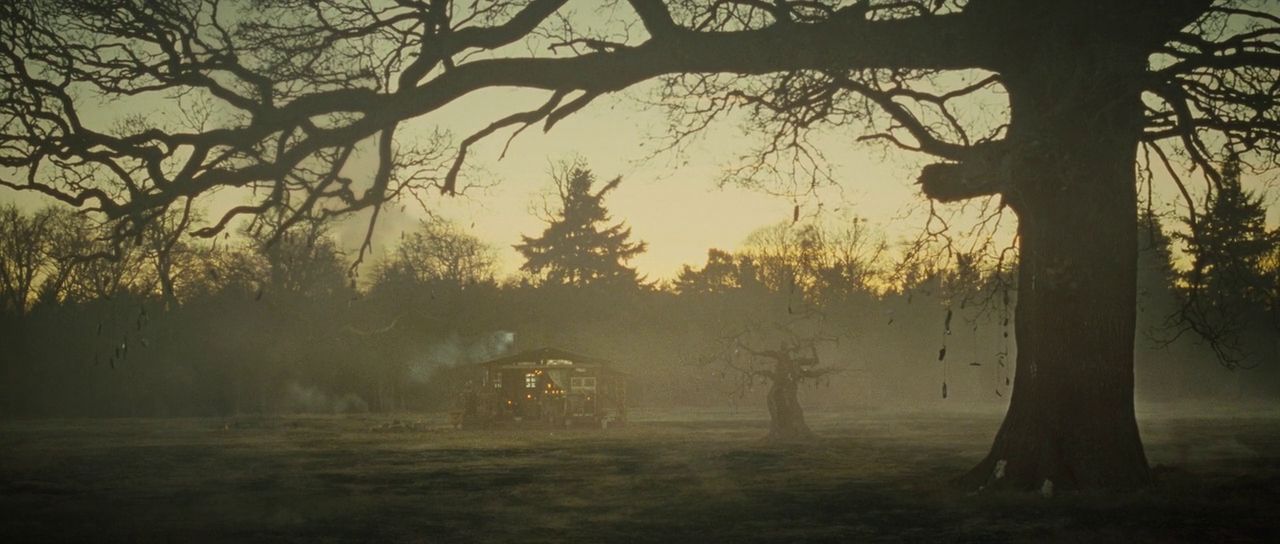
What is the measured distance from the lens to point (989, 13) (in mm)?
13719

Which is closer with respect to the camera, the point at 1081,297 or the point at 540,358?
the point at 1081,297

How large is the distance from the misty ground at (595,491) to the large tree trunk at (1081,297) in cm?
46

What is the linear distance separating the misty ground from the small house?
518 centimetres

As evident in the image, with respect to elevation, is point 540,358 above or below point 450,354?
below

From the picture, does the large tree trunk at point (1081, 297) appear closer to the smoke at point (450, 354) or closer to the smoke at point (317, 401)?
the smoke at point (450, 354)

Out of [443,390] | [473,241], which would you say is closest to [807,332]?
[443,390]

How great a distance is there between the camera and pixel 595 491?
16875mm

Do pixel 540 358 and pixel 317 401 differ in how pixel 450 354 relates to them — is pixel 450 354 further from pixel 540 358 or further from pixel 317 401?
pixel 540 358

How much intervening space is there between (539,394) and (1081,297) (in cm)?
2729

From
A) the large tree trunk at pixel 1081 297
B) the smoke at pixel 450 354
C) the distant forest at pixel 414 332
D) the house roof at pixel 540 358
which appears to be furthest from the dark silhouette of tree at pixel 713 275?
the large tree trunk at pixel 1081 297

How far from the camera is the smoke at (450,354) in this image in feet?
167

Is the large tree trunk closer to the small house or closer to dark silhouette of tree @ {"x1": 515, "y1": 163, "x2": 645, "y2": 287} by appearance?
the small house

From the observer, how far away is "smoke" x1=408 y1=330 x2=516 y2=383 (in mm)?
50938

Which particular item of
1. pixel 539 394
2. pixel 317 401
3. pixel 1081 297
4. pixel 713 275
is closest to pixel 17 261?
pixel 317 401
